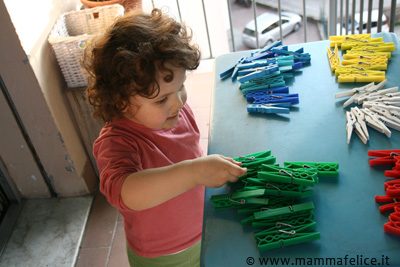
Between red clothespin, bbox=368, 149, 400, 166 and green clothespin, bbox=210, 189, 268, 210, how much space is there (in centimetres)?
29

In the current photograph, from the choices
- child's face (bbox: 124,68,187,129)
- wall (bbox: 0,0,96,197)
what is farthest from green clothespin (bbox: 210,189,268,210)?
wall (bbox: 0,0,96,197)

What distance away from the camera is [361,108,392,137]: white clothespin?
1098 mm

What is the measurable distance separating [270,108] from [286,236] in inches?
19.2

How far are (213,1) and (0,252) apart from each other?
11.9ft

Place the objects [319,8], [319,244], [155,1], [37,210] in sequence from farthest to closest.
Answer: [319,8] < [155,1] < [37,210] < [319,244]

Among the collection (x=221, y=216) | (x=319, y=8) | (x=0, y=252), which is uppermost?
(x=221, y=216)

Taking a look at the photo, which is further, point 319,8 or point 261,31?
point 319,8

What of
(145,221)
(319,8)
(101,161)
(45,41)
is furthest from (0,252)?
(319,8)

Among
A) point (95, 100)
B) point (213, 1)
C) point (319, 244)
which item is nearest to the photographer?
point (319, 244)

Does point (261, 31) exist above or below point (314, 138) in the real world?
below

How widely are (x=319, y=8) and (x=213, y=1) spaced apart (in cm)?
448

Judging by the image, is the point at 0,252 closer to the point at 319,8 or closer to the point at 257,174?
the point at 257,174

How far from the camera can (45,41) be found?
6.37 ft

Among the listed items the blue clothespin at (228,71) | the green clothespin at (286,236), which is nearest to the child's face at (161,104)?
the green clothespin at (286,236)
